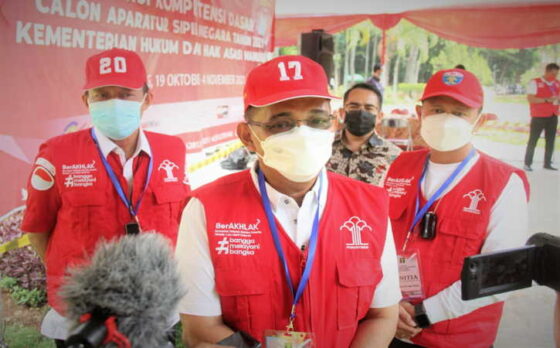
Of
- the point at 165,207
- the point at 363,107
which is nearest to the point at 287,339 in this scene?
the point at 165,207

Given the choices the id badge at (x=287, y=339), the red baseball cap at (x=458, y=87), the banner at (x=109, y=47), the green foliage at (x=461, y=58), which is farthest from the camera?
the green foliage at (x=461, y=58)

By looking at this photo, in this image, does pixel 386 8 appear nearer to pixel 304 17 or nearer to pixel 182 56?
pixel 304 17

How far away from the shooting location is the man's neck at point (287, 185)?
1.45 m

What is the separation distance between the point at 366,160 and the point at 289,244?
5.06 feet

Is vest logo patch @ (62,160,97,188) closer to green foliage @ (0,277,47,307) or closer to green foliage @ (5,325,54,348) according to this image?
green foliage @ (0,277,47,307)

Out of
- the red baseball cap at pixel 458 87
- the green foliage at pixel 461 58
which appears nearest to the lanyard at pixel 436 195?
the red baseball cap at pixel 458 87

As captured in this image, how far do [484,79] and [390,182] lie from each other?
171 centimetres

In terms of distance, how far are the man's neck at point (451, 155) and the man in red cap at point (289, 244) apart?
820 mm

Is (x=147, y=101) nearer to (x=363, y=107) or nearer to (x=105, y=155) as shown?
(x=105, y=155)

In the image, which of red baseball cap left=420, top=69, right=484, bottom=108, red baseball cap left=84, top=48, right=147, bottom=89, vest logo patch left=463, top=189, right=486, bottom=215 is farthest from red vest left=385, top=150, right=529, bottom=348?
red baseball cap left=84, top=48, right=147, bottom=89

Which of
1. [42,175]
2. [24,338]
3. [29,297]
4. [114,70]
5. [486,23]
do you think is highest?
[486,23]

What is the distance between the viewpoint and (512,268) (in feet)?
3.49

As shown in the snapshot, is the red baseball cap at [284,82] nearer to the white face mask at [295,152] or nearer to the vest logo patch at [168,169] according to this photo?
the white face mask at [295,152]

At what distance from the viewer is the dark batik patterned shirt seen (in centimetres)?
271
